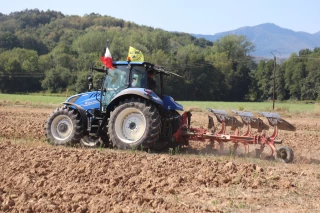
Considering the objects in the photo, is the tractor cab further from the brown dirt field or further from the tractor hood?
the brown dirt field

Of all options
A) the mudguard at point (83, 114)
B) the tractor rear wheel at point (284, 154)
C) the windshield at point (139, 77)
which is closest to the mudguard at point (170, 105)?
the windshield at point (139, 77)

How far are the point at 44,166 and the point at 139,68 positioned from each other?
3.45 m

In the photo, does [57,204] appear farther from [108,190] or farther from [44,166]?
[44,166]

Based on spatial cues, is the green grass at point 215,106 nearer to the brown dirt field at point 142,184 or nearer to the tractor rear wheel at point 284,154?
the tractor rear wheel at point 284,154

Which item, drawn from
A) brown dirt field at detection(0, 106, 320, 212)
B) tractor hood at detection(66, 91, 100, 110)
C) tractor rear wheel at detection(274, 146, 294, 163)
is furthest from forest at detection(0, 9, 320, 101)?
brown dirt field at detection(0, 106, 320, 212)

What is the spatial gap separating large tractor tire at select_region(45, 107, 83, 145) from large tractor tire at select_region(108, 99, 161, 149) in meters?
0.91

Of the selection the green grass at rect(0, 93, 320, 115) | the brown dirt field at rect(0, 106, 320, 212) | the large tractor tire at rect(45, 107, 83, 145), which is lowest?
the green grass at rect(0, 93, 320, 115)

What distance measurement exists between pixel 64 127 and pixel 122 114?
1637 millimetres

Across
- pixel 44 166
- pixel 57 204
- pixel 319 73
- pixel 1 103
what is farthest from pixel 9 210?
pixel 319 73

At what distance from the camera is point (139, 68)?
9586mm

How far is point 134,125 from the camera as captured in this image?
9.23 meters

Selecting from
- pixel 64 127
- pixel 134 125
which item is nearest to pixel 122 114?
pixel 134 125

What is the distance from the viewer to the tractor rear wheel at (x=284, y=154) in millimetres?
8844

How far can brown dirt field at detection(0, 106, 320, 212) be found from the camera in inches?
199
